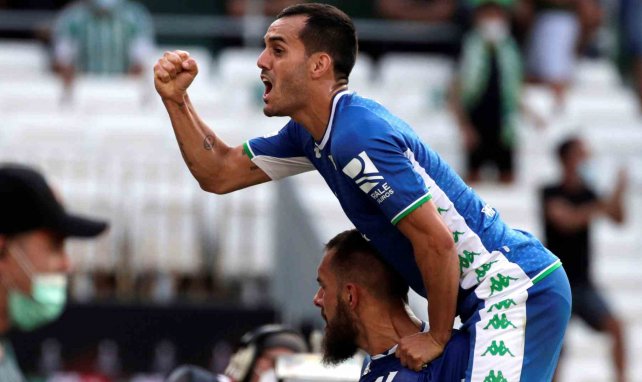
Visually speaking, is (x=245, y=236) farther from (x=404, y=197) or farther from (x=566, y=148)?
(x=404, y=197)

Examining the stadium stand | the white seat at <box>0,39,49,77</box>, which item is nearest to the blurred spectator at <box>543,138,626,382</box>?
the stadium stand

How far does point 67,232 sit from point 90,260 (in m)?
7.74

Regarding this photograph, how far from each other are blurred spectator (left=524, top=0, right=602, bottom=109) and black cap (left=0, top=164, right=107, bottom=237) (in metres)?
10.3

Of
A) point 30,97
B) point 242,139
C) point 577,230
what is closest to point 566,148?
point 577,230

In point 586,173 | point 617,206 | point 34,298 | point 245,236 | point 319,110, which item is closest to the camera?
point 34,298

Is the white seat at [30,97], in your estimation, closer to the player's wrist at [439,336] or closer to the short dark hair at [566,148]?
the short dark hair at [566,148]

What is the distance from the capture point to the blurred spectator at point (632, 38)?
15758 mm

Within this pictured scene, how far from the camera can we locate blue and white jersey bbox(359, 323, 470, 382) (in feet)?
19.9

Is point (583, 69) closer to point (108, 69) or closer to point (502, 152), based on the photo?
point (502, 152)

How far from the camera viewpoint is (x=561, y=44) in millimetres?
15664

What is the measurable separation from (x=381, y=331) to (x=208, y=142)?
1078mm

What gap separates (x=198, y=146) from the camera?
666cm

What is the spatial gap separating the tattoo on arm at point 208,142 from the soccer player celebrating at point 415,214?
34 centimetres

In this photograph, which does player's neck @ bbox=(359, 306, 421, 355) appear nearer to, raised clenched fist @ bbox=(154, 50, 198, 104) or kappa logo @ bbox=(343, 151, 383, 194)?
kappa logo @ bbox=(343, 151, 383, 194)
